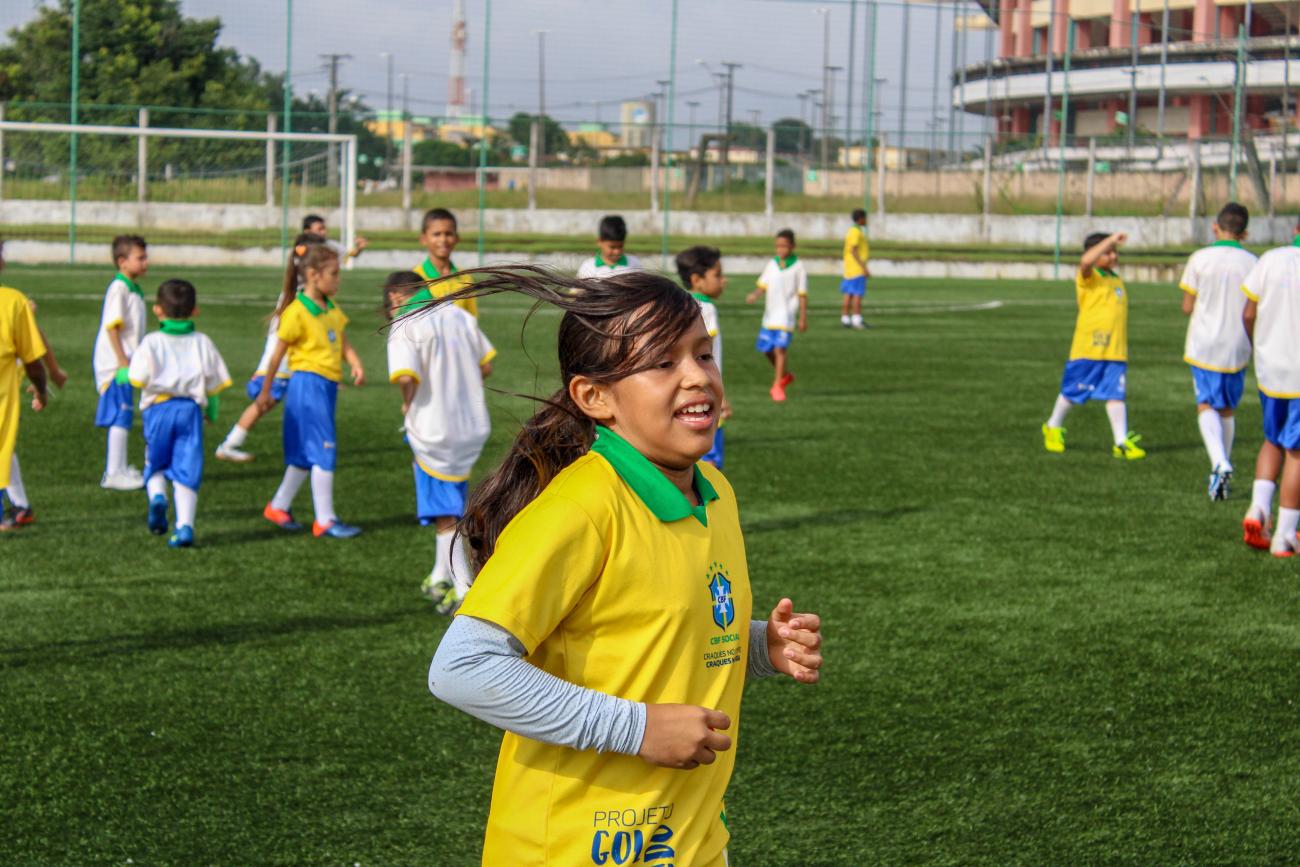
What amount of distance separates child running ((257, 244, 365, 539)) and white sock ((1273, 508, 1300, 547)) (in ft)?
16.8

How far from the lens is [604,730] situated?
2.38 m

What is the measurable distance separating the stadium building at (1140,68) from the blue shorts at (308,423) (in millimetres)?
35379

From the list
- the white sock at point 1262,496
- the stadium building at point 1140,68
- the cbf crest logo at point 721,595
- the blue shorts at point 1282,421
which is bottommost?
the white sock at point 1262,496

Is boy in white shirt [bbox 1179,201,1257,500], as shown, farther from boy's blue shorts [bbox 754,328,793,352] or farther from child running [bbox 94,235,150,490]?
child running [bbox 94,235,150,490]

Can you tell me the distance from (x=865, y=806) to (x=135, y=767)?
2378 mm

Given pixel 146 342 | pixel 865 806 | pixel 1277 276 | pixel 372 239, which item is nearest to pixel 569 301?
pixel 865 806

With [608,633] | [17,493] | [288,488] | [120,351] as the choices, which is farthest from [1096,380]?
[608,633]

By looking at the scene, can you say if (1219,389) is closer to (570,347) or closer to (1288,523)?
(1288,523)

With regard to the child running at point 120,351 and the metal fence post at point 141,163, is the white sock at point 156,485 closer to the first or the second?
the child running at point 120,351

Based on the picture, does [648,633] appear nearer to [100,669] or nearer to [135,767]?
[135,767]

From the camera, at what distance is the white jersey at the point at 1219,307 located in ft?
35.4

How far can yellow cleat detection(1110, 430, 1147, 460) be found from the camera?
492 inches

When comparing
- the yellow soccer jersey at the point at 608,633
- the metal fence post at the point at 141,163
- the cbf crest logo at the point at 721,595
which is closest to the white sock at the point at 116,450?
the yellow soccer jersey at the point at 608,633

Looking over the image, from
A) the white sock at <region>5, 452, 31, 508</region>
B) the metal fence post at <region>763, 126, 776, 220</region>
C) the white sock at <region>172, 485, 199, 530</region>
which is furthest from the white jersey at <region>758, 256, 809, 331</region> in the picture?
the metal fence post at <region>763, 126, 776, 220</region>
